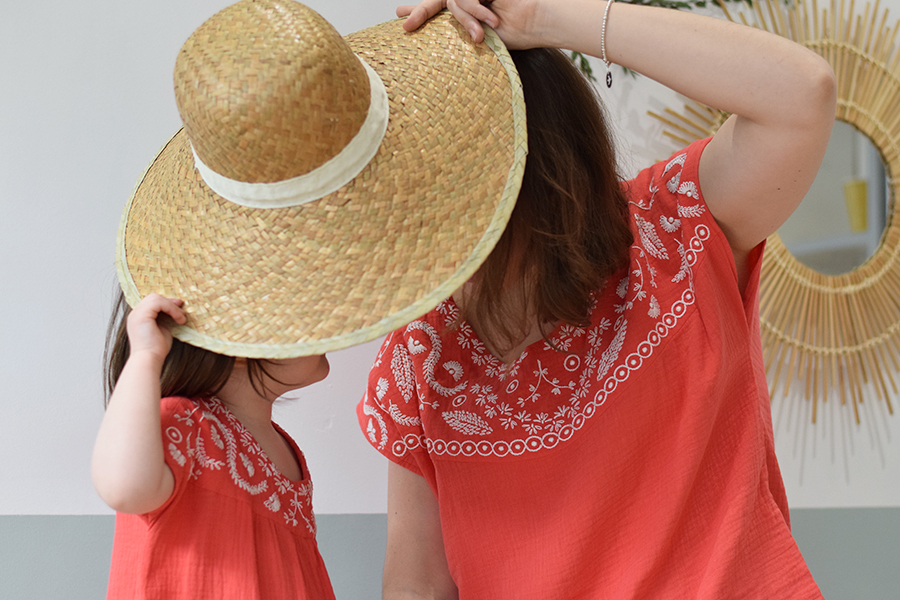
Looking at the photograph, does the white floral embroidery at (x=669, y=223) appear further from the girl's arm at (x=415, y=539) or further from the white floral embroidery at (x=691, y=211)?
the girl's arm at (x=415, y=539)

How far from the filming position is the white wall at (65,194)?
1.08 metres

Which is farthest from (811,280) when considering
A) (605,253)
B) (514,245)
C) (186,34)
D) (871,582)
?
(186,34)

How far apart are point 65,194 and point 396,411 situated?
649 millimetres

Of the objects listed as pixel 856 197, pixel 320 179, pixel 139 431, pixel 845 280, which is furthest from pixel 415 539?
pixel 856 197

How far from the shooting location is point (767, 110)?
2.19 ft

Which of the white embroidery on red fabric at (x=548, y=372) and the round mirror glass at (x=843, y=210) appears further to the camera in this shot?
the round mirror glass at (x=843, y=210)

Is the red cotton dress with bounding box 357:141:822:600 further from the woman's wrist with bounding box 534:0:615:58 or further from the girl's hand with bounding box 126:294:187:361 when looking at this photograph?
the girl's hand with bounding box 126:294:187:361

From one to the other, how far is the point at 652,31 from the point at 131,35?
0.85 metres

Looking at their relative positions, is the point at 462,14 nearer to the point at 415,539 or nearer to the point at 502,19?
the point at 502,19

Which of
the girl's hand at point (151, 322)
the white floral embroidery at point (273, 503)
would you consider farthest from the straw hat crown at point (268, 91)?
the white floral embroidery at point (273, 503)

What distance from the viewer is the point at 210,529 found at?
72 cm

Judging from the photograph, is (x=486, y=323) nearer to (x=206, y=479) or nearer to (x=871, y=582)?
(x=206, y=479)

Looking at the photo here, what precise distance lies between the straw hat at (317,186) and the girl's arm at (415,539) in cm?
43

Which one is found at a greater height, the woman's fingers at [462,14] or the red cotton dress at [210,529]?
the woman's fingers at [462,14]
